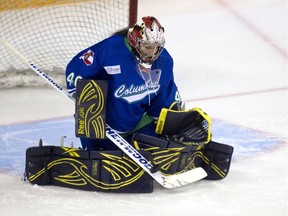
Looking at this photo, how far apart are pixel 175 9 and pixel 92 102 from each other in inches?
104

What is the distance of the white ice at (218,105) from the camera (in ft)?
12.2

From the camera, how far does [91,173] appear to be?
385cm

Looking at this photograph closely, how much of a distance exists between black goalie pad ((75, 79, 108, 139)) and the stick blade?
29 centimetres

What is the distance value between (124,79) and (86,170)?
0.38m

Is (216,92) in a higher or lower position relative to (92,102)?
lower

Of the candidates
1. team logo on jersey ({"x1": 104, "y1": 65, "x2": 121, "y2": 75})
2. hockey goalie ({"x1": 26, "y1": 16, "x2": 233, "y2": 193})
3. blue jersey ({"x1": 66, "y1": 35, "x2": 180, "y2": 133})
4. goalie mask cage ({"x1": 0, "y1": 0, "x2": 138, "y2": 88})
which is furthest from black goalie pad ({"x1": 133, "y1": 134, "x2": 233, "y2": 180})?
goalie mask cage ({"x1": 0, "y1": 0, "x2": 138, "y2": 88})

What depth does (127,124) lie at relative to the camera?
13.3 ft

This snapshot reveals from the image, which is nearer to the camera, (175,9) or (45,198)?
(45,198)

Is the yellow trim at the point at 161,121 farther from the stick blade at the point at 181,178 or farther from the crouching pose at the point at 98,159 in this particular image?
the stick blade at the point at 181,178

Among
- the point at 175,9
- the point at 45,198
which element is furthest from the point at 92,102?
the point at 175,9

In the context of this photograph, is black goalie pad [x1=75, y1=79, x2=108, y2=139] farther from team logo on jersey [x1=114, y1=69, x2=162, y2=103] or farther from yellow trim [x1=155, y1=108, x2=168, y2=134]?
yellow trim [x1=155, y1=108, x2=168, y2=134]

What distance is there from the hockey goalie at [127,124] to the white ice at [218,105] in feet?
0.22

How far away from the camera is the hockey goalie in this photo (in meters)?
3.84

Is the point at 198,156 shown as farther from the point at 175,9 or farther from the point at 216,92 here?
the point at 175,9
